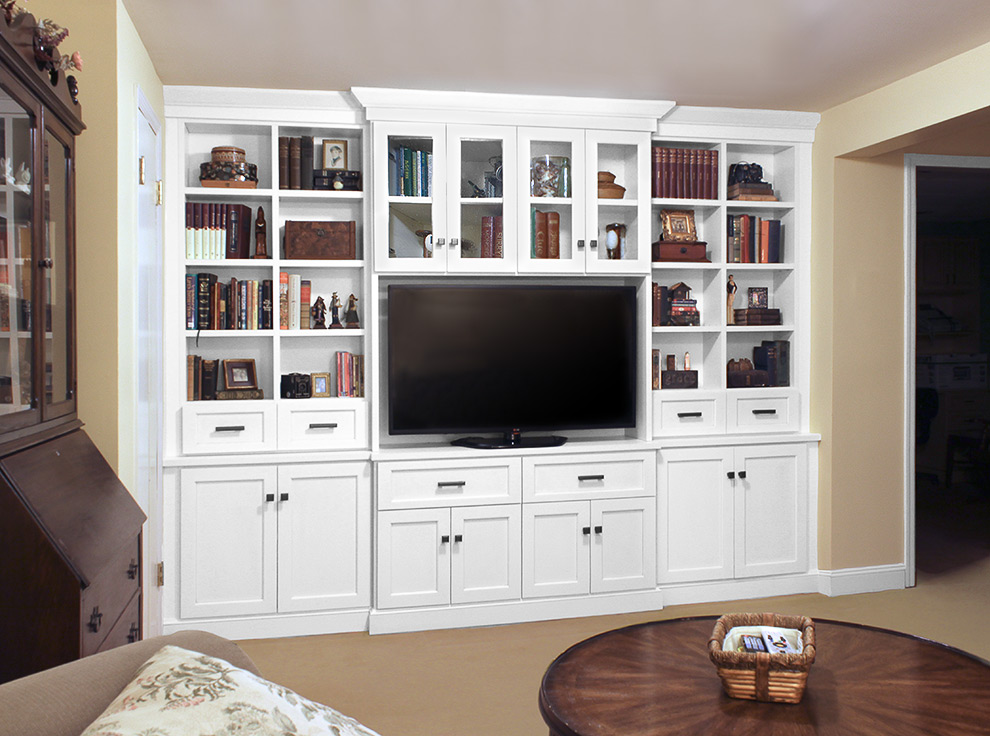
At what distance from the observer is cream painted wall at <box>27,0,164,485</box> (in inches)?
99.5

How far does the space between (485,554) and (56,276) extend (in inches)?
86.9

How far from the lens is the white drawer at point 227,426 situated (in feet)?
11.5

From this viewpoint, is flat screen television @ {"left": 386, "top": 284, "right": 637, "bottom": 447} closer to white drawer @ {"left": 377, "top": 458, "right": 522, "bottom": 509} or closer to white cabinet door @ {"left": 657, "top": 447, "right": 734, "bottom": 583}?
white drawer @ {"left": 377, "top": 458, "right": 522, "bottom": 509}

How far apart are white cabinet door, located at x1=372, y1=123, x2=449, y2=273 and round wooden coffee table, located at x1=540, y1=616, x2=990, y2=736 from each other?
82.8 inches

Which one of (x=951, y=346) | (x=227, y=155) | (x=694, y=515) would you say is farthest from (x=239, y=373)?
(x=951, y=346)

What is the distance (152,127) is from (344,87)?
34.3 inches

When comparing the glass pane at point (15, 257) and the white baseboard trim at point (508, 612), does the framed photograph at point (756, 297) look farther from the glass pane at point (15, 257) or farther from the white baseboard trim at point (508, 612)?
the glass pane at point (15, 257)

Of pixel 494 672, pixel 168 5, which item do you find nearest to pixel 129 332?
pixel 168 5

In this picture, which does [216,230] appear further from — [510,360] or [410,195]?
[510,360]

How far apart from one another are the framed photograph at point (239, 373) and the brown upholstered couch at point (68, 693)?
263cm

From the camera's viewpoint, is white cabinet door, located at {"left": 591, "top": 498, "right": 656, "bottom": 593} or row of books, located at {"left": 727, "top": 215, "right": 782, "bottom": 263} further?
row of books, located at {"left": 727, "top": 215, "right": 782, "bottom": 263}

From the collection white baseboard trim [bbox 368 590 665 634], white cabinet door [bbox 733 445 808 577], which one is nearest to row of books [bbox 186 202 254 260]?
white baseboard trim [bbox 368 590 665 634]

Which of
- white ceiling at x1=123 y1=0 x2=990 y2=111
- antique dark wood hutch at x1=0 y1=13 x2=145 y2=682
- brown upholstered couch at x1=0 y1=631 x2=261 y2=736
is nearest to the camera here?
brown upholstered couch at x1=0 y1=631 x2=261 y2=736

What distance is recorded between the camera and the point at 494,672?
3111 millimetres
